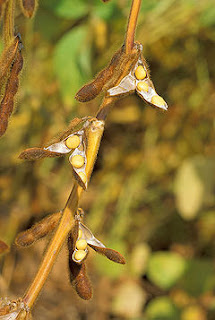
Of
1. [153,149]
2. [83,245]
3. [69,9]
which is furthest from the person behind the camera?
[153,149]

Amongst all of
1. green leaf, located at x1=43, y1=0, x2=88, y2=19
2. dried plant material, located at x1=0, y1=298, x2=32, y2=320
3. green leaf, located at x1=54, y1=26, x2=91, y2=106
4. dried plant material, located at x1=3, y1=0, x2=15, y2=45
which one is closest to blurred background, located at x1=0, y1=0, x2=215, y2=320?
green leaf, located at x1=54, y1=26, x2=91, y2=106

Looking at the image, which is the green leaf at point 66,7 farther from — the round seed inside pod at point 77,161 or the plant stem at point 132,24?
the round seed inside pod at point 77,161

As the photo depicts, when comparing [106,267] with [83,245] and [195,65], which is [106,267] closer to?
[195,65]

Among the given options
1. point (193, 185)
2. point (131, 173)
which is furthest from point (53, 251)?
point (131, 173)

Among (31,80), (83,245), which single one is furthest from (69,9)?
(83,245)

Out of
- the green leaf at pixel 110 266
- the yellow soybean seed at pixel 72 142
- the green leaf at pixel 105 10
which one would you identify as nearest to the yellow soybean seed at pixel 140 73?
the yellow soybean seed at pixel 72 142

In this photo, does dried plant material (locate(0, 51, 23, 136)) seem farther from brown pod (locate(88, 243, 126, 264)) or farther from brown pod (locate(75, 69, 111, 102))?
brown pod (locate(88, 243, 126, 264))

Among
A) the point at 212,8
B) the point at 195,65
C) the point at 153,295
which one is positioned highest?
the point at 212,8
